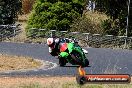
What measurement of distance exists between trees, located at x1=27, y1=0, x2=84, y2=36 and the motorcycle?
3350 centimetres

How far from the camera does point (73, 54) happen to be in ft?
15.7

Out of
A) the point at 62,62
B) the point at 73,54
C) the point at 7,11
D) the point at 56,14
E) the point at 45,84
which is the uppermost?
the point at 73,54

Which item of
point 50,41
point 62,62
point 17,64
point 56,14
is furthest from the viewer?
point 56,14

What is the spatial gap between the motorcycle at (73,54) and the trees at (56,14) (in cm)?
3350

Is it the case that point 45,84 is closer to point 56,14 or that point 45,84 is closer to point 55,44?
point 55,44

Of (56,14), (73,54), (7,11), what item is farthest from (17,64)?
(7,11)

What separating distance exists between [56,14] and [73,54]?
112 ft

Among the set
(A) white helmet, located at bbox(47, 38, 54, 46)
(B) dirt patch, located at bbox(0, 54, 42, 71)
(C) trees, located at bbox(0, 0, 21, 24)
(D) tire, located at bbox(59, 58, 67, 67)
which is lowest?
(B) dirt patch, located at bbox(0, 54, 42, 71)

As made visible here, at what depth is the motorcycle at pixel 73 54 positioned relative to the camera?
4.77m

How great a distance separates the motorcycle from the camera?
4773 millimetres

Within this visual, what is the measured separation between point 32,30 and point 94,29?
5394 millimetres

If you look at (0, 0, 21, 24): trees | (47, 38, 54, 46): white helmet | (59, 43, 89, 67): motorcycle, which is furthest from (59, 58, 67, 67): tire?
(0, 0, 21, 24): trees

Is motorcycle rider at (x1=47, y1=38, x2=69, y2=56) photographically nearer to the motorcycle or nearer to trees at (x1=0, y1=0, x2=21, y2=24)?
the motorcycle

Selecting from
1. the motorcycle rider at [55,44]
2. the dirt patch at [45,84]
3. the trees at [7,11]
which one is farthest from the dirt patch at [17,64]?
the trees at [7,11]
